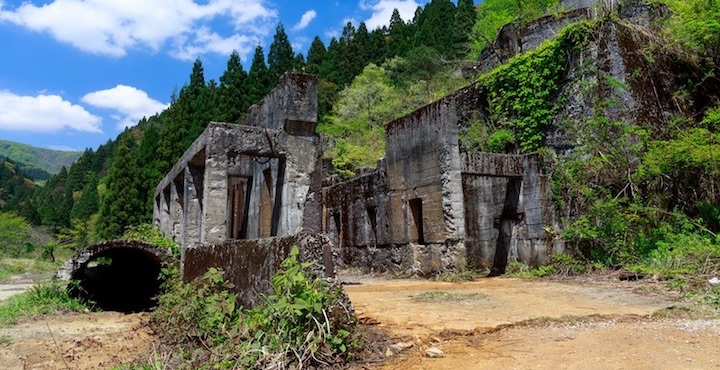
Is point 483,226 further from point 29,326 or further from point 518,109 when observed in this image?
point 29,326

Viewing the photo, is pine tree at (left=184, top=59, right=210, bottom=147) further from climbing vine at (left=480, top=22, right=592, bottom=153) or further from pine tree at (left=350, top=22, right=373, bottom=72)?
climbing vine at (left=480, top=22, right=592, bottom=153)

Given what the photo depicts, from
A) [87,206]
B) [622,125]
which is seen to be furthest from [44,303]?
[87,206]

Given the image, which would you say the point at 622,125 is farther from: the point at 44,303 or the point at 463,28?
the point at 463,28

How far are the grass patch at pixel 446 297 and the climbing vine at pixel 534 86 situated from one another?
7.22 m

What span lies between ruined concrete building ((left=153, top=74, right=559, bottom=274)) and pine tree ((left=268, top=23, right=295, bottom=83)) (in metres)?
29.3

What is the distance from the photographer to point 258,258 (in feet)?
19.2

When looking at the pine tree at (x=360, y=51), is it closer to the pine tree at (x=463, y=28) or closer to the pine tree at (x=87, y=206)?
the pine tree at (x=463, y=28)

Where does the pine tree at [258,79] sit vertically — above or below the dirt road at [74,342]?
above

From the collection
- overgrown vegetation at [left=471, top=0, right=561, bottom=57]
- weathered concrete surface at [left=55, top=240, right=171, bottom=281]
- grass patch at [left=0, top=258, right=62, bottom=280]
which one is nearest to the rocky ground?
weathered concrete surface at [left=55, top=240, right=171, bottom=281]

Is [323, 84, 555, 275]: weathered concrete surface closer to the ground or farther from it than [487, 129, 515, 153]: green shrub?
closer to the ground

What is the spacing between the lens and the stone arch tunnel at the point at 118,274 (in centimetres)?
1014

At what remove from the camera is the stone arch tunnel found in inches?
399

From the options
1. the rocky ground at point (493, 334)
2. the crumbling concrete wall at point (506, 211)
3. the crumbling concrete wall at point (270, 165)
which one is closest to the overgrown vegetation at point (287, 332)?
the rocky ground at point (493, 334)

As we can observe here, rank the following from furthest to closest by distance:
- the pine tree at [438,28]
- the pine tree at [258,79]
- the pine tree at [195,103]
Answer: the pine tree at [438,28] → the pine tree at [258,79] → the pine tree at [195,103]
